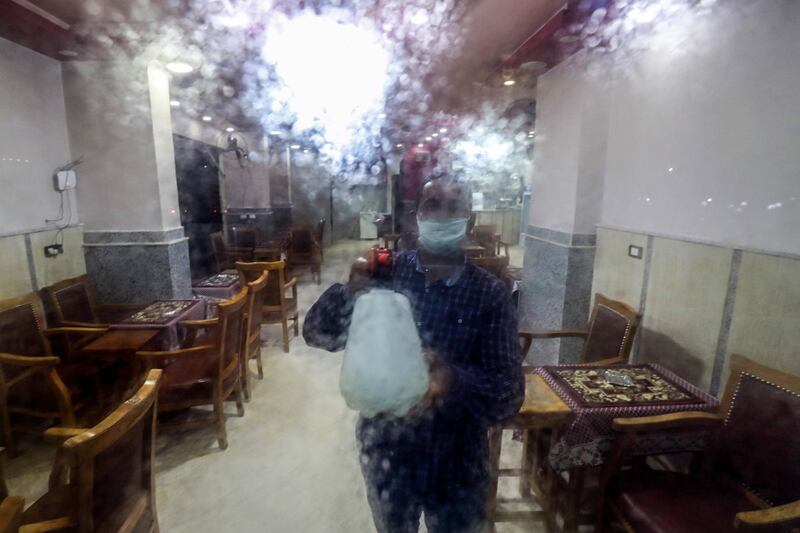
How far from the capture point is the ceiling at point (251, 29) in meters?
1.53

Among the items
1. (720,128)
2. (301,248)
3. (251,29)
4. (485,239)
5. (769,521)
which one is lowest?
(769,521)

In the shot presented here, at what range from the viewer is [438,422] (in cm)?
75

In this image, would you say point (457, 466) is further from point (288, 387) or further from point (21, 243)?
point (21, 243)

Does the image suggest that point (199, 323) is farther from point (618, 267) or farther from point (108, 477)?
point (618, 267)

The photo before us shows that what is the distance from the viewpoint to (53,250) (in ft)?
7.86

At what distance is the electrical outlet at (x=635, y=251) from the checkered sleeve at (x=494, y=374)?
1.52m

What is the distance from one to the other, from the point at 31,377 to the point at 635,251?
3.01 metres

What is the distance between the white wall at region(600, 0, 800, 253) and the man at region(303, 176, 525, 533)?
1.18m

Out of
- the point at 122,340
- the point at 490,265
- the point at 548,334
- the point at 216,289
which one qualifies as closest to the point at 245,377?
the point at 122,340

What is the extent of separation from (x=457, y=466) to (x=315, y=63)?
5.21 ft

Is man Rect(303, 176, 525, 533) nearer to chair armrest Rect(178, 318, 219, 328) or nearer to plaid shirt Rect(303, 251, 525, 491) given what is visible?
plaid shirt Rect(303, 251, 525, 491)

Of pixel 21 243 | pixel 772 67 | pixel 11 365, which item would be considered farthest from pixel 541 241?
pixel 21 243

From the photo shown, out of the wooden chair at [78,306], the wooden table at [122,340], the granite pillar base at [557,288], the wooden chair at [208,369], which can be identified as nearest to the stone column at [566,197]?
the granite pillar base at [557,288]

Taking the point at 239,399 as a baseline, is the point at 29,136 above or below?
above
